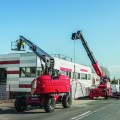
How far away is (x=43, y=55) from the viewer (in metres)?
25.1

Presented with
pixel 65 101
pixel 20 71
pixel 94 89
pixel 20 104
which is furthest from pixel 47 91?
pixel 20 71

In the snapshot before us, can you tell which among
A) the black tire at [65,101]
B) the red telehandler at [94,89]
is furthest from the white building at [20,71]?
the black tire at [65,101]

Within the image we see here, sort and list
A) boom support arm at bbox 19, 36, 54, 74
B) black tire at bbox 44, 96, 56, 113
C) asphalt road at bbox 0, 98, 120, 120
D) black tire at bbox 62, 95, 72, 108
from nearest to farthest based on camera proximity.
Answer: asphalt road at bbox 0, 98, 120, 120 < black tire at bbox 44, 96, 56, 113 < boom support arm at bbox 19, 36, 54, 74 < black tire at bbox 62, 95, 72, 108

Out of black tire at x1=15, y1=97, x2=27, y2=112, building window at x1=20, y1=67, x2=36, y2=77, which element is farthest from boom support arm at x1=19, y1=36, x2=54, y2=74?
building window at x1=20, y1=67, x2=36, y2=77

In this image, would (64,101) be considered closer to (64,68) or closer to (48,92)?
(48,92)

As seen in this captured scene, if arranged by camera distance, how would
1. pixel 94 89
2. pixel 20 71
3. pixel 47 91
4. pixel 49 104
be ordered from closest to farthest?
pixel 49 104 < pixel 47 91 < pixel 94 89 < pixel 20 71

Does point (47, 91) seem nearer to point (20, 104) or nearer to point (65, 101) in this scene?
point (20, 104)

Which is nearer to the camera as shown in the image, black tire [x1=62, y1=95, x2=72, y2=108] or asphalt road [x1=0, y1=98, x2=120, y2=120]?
asphalt road [x1=0, y1=98, x2=120, y2=120]

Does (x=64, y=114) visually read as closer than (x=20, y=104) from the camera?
Yes

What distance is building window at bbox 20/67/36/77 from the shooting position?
3984 centimetres

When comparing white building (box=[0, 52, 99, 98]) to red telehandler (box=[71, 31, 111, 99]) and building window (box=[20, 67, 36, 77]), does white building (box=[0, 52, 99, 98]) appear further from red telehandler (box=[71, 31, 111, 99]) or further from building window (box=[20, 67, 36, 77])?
red telehandler (box=[71, 31, 111, 99])

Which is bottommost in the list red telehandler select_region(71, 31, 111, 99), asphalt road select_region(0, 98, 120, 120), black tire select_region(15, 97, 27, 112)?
asphalt road select_region(0, 98, 120, 120)

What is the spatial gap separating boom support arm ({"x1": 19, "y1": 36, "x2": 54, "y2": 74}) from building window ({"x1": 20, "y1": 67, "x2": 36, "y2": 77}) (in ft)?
40.9

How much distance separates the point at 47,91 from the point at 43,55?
151 inches
